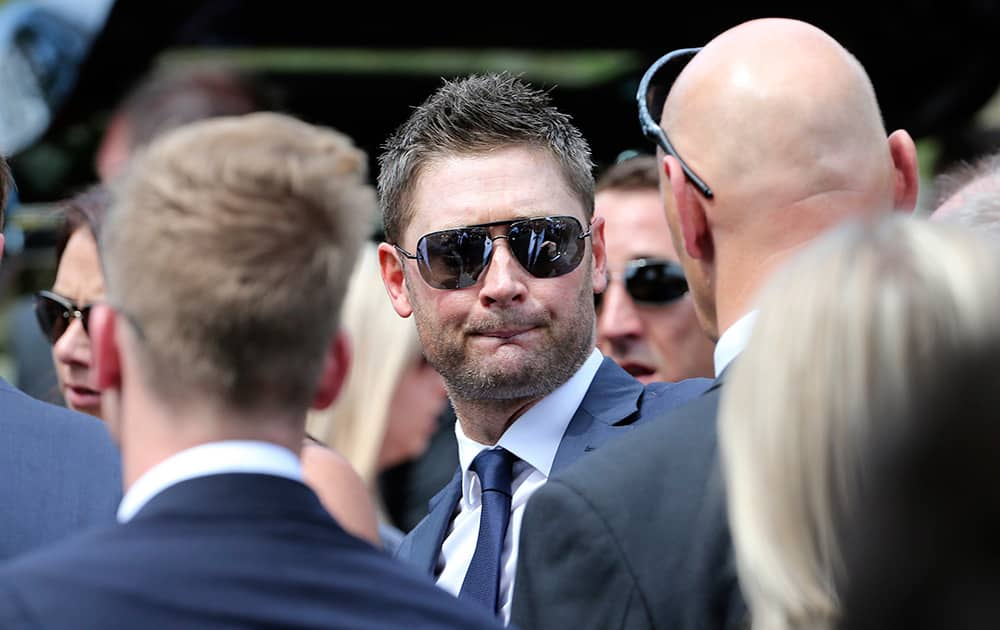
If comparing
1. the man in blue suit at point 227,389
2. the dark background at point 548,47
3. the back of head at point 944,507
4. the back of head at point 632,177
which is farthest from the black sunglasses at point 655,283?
the dark background at point 548,47

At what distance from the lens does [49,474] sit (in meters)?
2.47

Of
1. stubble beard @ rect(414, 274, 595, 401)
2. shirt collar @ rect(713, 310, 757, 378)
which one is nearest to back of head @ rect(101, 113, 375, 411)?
shirt collar @ rect(713, 310, 757, 378)

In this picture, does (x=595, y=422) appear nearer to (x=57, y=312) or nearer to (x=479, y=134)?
(x=479, y=134)

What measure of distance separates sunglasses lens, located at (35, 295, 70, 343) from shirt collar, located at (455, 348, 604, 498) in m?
1.35

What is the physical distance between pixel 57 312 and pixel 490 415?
4.71ft

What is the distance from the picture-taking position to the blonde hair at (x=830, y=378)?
1438 millimetres

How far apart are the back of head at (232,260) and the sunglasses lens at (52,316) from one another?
217 centimetres

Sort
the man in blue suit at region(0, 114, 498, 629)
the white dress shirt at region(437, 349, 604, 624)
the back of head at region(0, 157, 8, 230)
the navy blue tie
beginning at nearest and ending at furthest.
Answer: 1. the man in blue suit at region(0, 114, 498, 629)
2. the navy blue tie
3. the white dress shirt at region(437, 349, 604, 624)
4. the back of head at region(0, 157, 8, 230)

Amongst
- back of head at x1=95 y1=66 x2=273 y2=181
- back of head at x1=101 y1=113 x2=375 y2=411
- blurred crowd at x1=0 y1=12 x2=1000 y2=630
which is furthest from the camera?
back of head at x1=95 y1=66 x2=273 y2=181

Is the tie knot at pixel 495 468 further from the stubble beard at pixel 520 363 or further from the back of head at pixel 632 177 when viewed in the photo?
the back of head at pixel 632 177

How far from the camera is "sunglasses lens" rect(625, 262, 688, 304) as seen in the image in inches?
178

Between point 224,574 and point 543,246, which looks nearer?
point 224,574

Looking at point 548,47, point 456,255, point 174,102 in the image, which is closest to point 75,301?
point 456,255

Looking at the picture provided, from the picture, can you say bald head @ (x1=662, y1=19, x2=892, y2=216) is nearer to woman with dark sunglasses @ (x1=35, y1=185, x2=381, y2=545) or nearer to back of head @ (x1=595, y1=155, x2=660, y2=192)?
→ woman with dark sunglasses @ (x1=35, y1=185, x2=381, y2=545)
